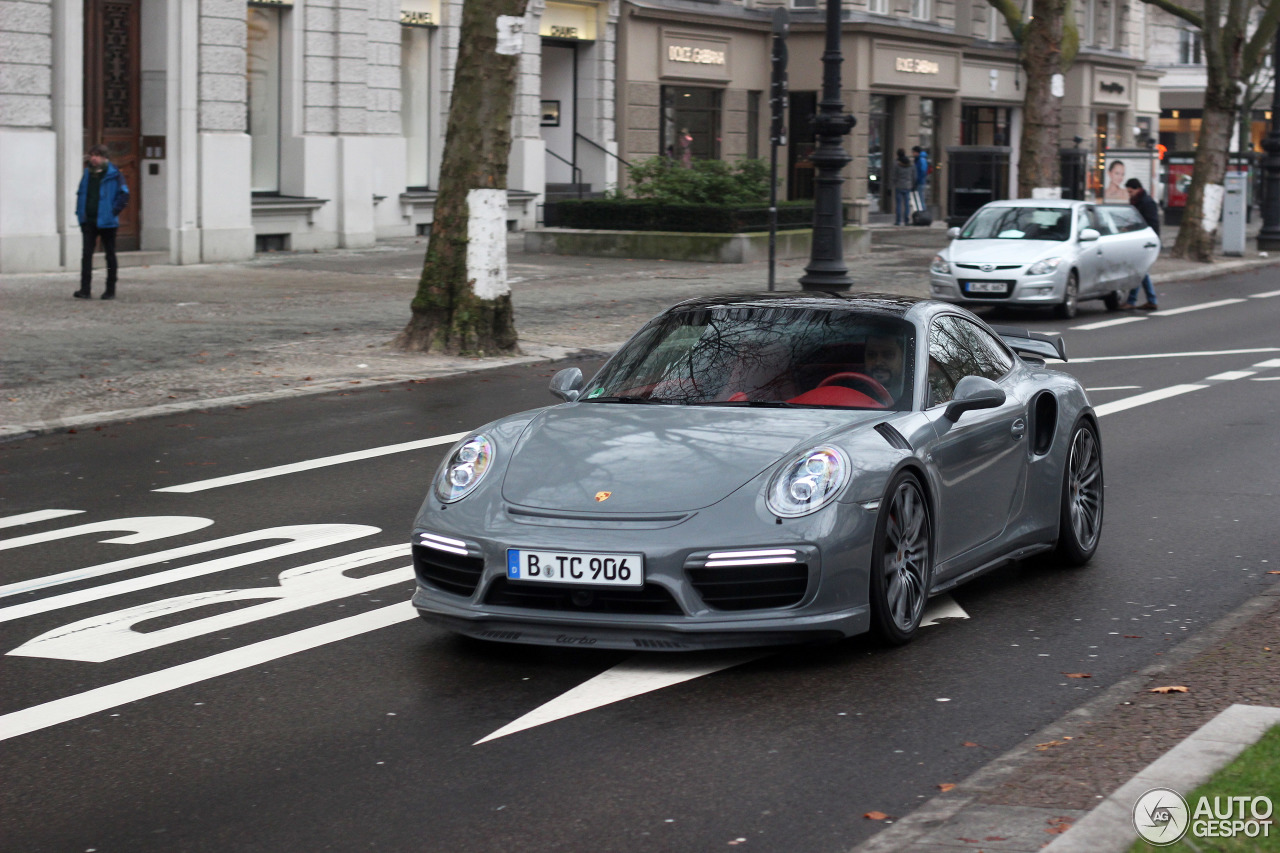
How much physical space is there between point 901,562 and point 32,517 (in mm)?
5147

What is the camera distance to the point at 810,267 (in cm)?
2397

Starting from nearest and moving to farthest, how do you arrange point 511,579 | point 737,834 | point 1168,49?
point 737,834
point 511,579
point 1168,49

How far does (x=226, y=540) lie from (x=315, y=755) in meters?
3.61

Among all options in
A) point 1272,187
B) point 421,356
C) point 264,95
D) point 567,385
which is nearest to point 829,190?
point 421,356

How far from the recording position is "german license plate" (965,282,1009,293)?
76.1ft

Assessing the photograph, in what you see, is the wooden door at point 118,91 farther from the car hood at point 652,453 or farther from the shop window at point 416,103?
the car hood at point 652,453

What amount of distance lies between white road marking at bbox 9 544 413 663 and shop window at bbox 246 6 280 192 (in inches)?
934

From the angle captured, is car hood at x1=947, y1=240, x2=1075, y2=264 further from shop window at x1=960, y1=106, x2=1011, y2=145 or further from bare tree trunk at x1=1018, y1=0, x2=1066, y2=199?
shop window at x1=960, y1=106, x2=1011, y2=145

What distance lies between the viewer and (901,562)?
A: 257 inches

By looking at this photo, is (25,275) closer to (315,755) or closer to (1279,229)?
(315,755)

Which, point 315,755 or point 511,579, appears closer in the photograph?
point 315,755

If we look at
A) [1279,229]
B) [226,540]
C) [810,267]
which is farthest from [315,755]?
[1279,229]

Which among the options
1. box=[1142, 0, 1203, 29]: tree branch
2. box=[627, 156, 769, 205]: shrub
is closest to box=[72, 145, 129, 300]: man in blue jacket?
box=[627, 156, 769, 205]: shrub

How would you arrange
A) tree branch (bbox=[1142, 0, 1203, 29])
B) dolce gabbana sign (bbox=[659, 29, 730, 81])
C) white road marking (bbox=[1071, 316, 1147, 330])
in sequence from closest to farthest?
white road marking (bbox=[1071, 316, 1147, 330]) < tree branch (bbox=[1142, 0, 1203, 29]) < dolce gabbana sign (bbox=[659, 29, 730, 81])
